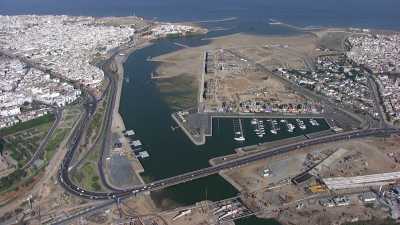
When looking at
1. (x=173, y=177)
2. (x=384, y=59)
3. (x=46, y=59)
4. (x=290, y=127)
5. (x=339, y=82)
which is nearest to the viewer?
(x=173, y=177)

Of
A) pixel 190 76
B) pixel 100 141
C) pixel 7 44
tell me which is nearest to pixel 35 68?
pixel 7 44

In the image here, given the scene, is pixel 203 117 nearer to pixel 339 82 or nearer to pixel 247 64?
pixel 247 64

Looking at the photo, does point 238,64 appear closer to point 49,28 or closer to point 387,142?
point 387,142

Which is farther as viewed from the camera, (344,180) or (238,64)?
(238,64)

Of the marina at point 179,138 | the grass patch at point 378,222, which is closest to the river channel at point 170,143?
the marina at point 179,138

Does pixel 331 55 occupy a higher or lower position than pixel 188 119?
higher

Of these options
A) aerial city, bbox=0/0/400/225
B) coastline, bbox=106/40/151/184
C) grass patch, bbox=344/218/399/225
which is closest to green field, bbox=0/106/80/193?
aerial city, bbox=0/0/400/225

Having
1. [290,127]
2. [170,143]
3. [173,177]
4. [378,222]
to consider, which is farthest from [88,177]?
[378,222]
